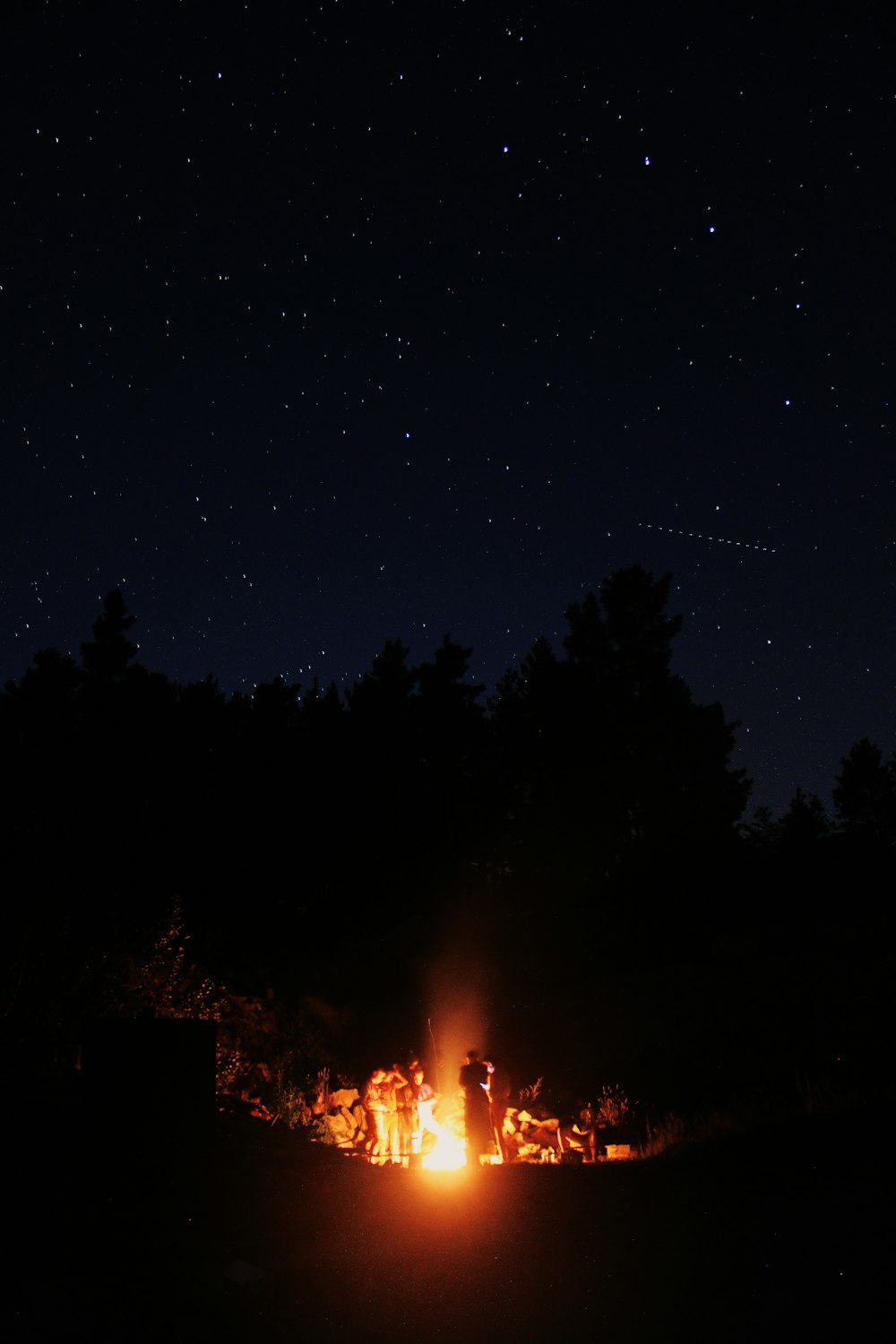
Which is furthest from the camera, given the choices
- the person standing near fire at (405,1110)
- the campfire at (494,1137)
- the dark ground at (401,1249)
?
the person standing near fire at (405,1110)

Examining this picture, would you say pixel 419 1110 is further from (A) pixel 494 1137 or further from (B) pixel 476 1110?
(B) pixel 476 1110

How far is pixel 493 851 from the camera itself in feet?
106

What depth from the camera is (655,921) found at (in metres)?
26.4

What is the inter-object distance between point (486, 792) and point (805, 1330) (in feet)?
97.2

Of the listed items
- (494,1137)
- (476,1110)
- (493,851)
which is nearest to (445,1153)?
(476,1110)

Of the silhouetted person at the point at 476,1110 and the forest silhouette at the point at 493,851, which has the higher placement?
the forest silhouette at the point at 493,851

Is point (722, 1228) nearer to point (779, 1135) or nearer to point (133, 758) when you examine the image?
point (779, 1135)

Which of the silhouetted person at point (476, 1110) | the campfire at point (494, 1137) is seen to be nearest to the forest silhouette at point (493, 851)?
the campfire at point (494, 1137)

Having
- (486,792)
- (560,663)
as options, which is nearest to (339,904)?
(486,792)

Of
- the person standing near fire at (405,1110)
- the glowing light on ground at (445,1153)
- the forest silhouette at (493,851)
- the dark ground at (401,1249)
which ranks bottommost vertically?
the glowing light on ground at (445,1153)

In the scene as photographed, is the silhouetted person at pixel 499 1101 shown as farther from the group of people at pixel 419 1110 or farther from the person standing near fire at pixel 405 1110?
the person standing near fire at pixel 405 1110

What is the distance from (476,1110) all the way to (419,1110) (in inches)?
69.2

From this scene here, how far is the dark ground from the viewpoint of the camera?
15.0ft

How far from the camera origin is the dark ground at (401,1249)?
15.0 feet
